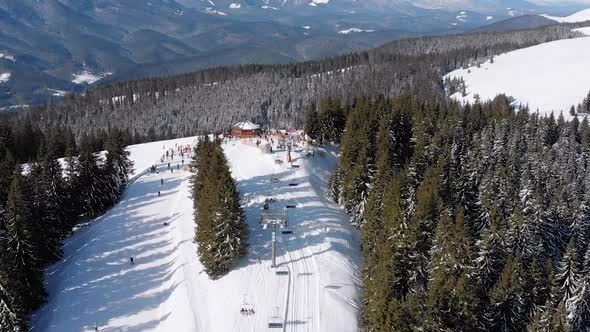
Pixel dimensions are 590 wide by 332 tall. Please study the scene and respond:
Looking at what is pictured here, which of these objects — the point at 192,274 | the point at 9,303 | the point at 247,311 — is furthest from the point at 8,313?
the point at 247,311

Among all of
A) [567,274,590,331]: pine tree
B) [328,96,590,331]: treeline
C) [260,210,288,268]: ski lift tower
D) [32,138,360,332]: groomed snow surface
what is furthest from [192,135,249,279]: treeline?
[567,274,590,331]: pine tree

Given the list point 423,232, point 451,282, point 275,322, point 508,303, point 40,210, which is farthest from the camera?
point 40,210

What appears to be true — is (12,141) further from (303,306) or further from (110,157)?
(303,306)

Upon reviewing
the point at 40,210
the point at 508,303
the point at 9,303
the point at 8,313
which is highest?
the point at 40,210

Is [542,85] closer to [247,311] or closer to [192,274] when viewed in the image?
[192,274]

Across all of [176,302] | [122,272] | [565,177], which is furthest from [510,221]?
[122,272]

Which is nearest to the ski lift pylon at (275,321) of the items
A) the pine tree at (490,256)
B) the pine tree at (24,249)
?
the pine tree at (490,256)

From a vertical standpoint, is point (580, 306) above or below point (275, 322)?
below
